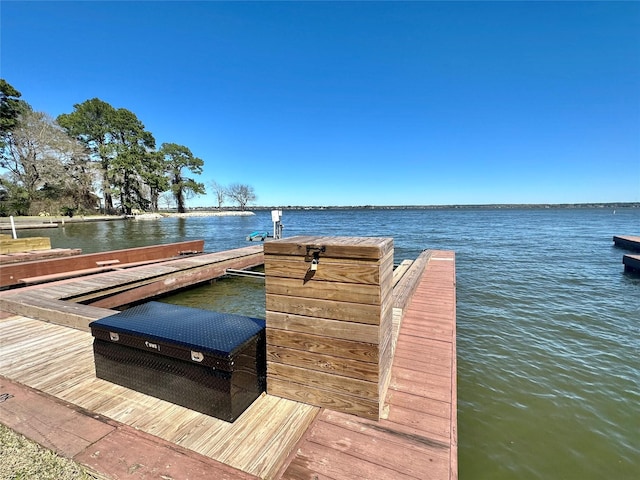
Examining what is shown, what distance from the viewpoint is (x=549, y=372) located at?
4.07 metres

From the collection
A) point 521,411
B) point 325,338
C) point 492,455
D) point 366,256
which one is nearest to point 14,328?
point 325,338

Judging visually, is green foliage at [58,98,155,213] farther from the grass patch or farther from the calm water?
the grass patch

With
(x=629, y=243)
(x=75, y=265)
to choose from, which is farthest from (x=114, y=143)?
(x=629, y=243)

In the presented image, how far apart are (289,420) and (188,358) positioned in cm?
84

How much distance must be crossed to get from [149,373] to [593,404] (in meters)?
4.84

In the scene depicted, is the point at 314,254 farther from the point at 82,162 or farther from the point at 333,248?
the point at 82,162

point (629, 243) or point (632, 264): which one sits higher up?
point (629, 243)

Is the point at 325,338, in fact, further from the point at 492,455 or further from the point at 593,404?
the point at 593,404

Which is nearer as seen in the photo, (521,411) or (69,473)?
(69,473)

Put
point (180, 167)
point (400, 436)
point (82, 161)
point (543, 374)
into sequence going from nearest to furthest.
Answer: point (400, 436), point (543, 374), point (82, 161), point (180, 167)

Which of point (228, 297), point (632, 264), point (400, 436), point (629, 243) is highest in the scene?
point (400, 436)

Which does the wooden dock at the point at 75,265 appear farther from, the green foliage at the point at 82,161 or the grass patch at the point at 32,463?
the green foliage at the point at 82,161

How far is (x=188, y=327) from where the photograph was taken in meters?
2.32

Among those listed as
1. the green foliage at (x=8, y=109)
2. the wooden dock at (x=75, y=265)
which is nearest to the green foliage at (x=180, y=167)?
the green foliage at (x=8, y=109)
